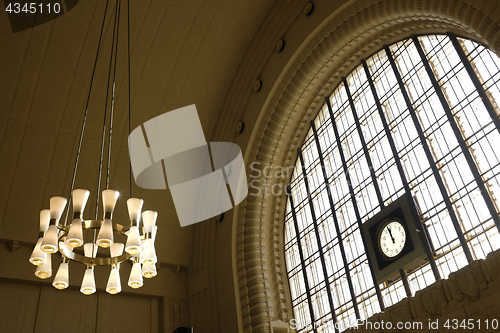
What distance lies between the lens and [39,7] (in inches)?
415

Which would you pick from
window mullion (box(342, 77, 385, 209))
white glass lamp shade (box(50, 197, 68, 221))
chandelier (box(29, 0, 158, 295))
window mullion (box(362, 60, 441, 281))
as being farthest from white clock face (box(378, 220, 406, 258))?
white glass lamp shade (box(50, 197, 68, 221))

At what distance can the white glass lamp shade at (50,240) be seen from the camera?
18.3 feet

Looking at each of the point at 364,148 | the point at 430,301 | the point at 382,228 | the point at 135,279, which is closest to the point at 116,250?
the point at 135,279

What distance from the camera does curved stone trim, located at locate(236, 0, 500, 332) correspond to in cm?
922

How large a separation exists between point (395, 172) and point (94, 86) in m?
7.43

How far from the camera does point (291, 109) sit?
1134cm

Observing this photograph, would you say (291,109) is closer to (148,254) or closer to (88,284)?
(148,254)

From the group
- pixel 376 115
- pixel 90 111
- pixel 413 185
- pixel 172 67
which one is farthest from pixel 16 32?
pixel 413 185

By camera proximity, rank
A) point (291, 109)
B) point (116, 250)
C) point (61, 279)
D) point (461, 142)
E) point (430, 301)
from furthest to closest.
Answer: point (291, 109), point (461, 142), point (430, 301), point (116, 250), point (61, 279)

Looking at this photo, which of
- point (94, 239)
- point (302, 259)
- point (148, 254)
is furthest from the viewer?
point (302, 259)

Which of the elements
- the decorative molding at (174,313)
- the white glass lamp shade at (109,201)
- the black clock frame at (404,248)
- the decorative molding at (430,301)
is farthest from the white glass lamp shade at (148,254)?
the decorative molding at (174,313)

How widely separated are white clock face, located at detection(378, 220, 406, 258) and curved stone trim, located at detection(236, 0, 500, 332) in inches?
126

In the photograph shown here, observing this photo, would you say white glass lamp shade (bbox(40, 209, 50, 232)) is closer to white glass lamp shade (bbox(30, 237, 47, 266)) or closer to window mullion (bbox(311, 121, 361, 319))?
white glass lamp shade (bbox(30, 237, 47, 266))

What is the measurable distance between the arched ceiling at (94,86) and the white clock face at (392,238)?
5.91 meters
